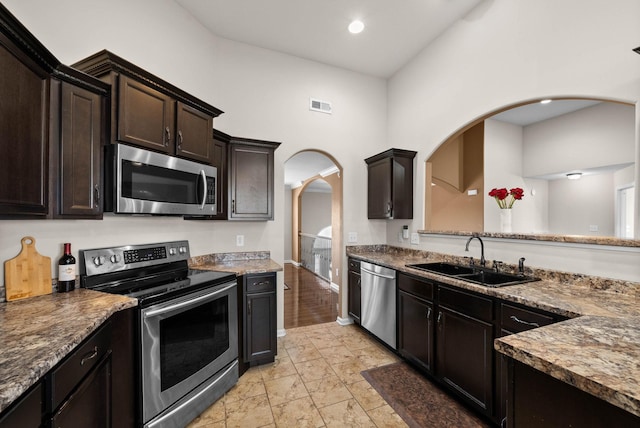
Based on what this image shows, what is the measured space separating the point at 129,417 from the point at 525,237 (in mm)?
3143

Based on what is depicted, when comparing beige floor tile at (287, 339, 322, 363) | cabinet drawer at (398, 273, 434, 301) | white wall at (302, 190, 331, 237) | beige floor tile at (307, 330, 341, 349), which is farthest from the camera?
white wall at (302, 190, 331, 237)

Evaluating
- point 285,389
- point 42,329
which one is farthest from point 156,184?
point 285,389

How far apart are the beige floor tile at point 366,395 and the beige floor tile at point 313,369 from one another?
0.28 metres

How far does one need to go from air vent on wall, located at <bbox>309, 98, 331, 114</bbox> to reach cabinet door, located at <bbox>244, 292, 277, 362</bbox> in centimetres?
250

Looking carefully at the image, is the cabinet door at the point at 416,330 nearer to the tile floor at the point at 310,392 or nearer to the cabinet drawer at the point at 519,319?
the tile floor at the point at 310,392

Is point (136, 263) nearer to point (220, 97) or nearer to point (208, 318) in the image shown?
point (208, 318)

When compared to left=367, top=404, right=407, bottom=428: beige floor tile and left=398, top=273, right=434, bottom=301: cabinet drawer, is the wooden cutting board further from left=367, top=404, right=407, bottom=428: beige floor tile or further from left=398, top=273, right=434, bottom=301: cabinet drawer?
left=398, top=273, right=434, bottom=301: cabinet drawer

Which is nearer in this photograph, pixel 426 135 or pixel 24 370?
pixel 24 370

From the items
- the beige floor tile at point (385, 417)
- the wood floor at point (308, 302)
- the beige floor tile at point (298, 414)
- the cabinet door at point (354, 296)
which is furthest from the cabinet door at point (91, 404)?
the cabinet door at point (354, 296)

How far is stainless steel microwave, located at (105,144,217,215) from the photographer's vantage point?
185 cm

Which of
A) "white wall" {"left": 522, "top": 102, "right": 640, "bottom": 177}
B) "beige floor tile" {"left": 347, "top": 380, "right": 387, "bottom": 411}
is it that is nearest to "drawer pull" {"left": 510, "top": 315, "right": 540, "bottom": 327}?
"beige floor tile" {"left": 347, "top": 380, "right": 387, "bottom": 411}

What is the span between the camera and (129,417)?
1.67 meters

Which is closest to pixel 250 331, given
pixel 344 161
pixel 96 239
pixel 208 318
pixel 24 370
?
pixel 208 318

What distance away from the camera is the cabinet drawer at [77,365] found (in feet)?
3.44
